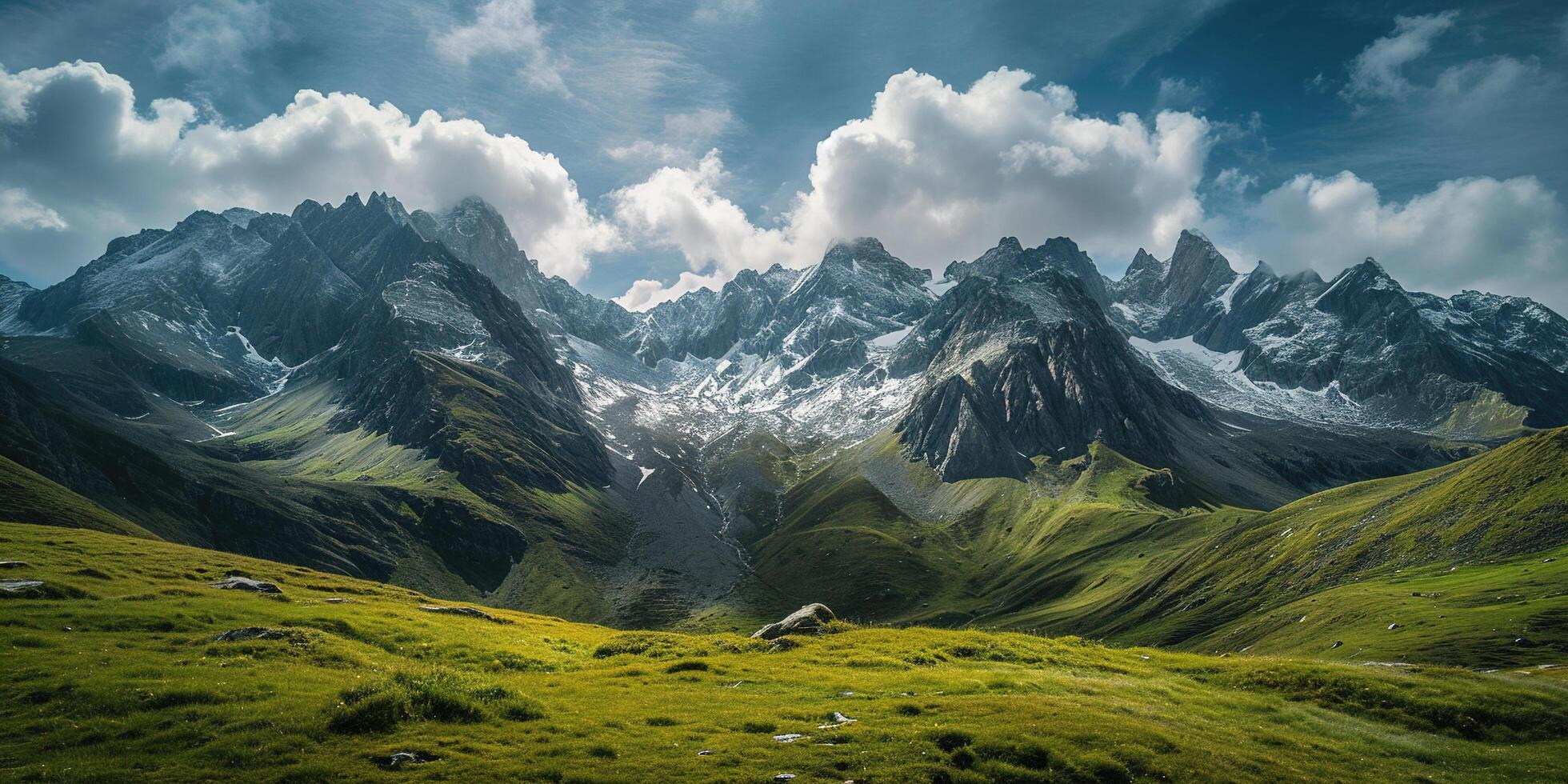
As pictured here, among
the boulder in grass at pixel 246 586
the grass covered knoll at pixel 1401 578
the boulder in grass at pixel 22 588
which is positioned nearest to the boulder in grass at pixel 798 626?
the boulder in grass at pixel 246 586

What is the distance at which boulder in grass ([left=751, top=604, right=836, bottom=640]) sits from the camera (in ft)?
172

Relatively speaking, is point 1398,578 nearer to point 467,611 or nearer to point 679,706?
point 679,706

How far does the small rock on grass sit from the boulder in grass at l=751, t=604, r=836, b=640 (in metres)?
28.4

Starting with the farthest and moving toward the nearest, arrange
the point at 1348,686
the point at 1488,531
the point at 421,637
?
the point at 1488,531, the point at 421,637, the point at 1348,686

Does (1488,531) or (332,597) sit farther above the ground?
(1488,531)

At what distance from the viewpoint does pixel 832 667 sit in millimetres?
42594

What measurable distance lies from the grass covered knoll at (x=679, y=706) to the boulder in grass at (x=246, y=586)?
317cm

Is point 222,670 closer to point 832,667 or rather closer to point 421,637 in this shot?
point 421,637

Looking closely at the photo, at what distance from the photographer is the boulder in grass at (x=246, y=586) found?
2183 inches

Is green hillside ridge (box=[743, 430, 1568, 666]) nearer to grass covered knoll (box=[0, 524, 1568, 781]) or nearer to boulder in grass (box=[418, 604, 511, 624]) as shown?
grass covered knoll (box=[0, 524, 1568, 781])

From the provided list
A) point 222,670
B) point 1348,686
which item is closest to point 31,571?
point 222,670

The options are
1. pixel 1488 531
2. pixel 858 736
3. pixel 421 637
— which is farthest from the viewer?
pixel 1488 531

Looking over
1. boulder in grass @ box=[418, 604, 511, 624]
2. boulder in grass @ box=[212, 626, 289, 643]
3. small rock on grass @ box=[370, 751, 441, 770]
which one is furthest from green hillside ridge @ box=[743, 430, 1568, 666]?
boulder in grass @ box=[212, 626, 289, 643]

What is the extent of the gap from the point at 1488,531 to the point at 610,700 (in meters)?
149
